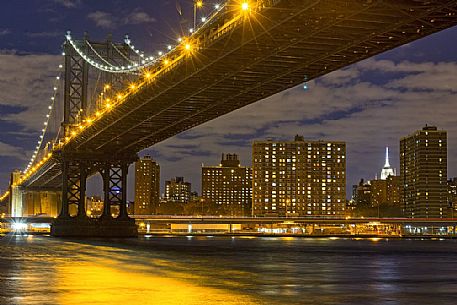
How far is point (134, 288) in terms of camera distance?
2280cm

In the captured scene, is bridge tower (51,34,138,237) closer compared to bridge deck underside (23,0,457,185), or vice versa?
bridge deck underside (23,0,457,185)

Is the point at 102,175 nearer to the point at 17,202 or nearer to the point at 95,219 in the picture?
the point at 95,219

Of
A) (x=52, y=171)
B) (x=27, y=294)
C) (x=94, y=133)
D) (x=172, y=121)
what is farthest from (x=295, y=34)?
(x=52, y=171)

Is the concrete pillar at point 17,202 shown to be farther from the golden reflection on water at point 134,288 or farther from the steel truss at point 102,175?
the golden reflection on water at point 134,288

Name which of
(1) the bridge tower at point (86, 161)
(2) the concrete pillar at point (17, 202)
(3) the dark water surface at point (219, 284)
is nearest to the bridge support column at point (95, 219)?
(1) the bridge tower at point (86, 161)

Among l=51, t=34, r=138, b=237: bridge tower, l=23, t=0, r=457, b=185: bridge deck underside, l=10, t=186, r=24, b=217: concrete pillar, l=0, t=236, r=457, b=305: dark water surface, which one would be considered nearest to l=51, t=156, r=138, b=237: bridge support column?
l=51, t=34, r=138, b=237: bridge tower

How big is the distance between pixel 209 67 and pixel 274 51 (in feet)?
22.6

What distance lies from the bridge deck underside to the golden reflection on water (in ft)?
47.8

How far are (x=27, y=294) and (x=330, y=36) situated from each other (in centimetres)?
2520

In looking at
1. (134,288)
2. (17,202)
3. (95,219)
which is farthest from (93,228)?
(17,202)

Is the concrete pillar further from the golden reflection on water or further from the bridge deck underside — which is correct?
the golden reflection on water

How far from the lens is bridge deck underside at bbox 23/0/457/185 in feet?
122

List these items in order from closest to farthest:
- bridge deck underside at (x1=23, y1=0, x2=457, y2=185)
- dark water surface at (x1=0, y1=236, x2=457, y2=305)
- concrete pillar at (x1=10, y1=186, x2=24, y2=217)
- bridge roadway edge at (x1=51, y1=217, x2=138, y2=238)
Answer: dark water surface at (x1=0, y1=236, x2=457, y2=305)
bridge deck underside at (x1=23, y1=0, x2=457, y2=185)
bridge roadway edge at (x1=51, y1=217, x2=138, y2=238)
concrete pillar at (x1=10, y1=186, x2=24, y2=217)

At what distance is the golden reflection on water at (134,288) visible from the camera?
772 inches
